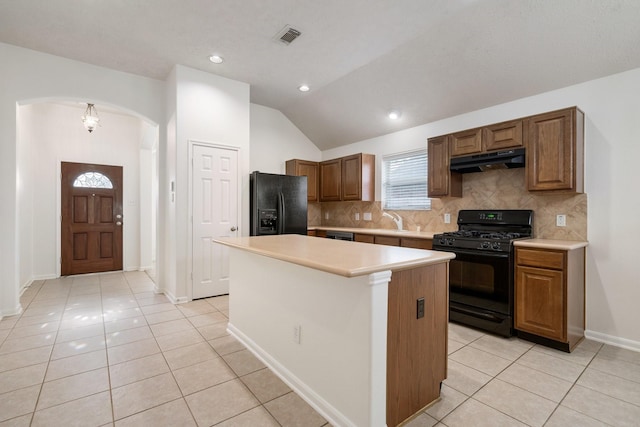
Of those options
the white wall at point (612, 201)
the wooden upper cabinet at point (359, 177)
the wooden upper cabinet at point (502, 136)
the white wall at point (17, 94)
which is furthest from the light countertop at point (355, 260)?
the white wall at point (17, 94)

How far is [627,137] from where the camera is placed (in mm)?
2684

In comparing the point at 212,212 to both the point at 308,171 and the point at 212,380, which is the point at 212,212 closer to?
the point at 308,171

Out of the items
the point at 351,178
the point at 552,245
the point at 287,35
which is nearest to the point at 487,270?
the point at 552,245

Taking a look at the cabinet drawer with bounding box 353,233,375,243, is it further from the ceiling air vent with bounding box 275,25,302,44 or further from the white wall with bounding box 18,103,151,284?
the white wall with bounding box 18,103,151,284

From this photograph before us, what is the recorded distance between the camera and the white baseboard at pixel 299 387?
165 cm

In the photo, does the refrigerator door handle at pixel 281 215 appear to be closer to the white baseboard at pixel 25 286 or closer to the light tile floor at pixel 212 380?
the light tile floor at pixel 212 380

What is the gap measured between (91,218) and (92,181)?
0.68 m

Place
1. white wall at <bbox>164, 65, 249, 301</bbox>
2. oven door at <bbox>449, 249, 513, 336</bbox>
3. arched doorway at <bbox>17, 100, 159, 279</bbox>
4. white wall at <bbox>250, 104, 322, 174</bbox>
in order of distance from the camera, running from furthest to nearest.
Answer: white wall at <bbox>250, 104, 322, 174</bbox>, arched doorway at <bbox>17, 100, 159, 279</bbox>, white wall at <bbox>164, 65, 249, 301</bbox>, oven door at <bbox>449, 249, 513, 336</bbox>

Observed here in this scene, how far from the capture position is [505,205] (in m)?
3.45

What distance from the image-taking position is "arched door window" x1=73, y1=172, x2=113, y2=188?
539cm

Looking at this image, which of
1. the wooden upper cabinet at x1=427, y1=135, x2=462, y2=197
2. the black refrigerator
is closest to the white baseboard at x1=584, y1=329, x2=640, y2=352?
the wooden upper cabinet at x1=427, y1=135, x2=462, y2=197

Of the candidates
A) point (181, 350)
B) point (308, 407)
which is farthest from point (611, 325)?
point (181, 350)

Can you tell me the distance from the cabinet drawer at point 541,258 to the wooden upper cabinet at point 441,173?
A: 1130mm

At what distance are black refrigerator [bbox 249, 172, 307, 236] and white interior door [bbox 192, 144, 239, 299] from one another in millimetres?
274
